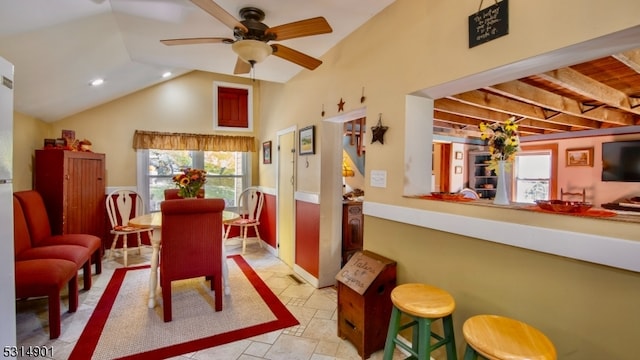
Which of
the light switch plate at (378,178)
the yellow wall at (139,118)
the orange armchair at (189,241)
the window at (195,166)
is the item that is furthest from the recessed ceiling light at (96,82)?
the light switch plate at (378,178)

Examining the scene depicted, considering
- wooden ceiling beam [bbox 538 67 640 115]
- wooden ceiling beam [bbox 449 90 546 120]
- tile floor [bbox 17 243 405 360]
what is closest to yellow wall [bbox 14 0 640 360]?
tile floor [bbox 17 243 405 360]

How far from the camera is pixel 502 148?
160cm

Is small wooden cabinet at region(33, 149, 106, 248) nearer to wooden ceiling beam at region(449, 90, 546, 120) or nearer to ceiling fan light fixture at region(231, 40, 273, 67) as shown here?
ceiling fan light fixture at region(231, 40, 273, 67)

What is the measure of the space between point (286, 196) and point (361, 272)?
2022 mm

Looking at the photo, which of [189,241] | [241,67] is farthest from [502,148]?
[189,241]

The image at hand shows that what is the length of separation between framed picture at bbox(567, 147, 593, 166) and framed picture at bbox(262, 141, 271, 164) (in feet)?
18.3

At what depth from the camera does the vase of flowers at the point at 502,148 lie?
1559 mm

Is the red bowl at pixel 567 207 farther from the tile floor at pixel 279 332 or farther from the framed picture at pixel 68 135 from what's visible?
the framed picture at pixel 68 135

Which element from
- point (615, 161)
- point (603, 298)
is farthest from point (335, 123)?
point (615, 161)

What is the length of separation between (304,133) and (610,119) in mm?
4358

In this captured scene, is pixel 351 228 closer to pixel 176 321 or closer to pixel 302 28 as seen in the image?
pixel 176 321

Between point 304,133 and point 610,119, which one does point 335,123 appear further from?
point 610,119

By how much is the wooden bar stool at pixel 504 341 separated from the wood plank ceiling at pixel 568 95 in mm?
1669

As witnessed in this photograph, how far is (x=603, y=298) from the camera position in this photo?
115 cm
